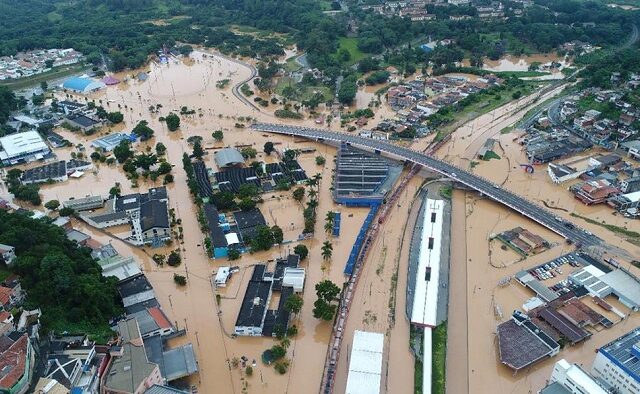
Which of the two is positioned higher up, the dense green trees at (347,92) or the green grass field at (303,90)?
the dense green trees at (347,92)

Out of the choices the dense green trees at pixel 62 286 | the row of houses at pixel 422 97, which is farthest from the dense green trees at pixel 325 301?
the row of houses at pixel 422 97

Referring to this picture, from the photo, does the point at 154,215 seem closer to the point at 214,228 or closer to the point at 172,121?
the point at 214,228

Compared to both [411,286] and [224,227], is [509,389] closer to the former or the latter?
[411,286]

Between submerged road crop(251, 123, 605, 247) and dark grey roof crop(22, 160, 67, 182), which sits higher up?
submerged road crop(251, 123, 605, 247)

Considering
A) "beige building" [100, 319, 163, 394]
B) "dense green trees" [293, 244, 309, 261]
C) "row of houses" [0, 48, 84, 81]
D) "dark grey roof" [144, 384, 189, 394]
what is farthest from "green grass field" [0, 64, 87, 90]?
"dark grey roof" [144, 384, 189, 394]

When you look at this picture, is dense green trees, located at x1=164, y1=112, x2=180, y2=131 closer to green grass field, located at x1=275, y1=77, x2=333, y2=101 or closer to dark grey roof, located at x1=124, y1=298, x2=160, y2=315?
green grass field, located at x1=275, y1=77, x2=333, y2=101

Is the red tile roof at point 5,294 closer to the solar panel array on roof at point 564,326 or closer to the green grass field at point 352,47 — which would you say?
the solar panel array on roof at point 564,326

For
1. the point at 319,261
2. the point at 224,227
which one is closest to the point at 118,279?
the point at 224,227
